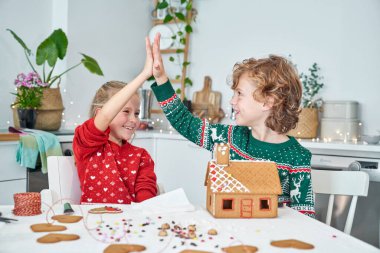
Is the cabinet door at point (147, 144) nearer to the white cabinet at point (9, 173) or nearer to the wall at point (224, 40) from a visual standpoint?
the wall at point (224, 40)

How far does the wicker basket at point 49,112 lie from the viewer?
9.34 ft

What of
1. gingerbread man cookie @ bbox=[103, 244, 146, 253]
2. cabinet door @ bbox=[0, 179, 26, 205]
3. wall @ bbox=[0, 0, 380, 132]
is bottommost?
cabinet door @ bbox=[0, 179, 26, 205]

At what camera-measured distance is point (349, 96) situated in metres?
3.20

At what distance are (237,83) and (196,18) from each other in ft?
7.20

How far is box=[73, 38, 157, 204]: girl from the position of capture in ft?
5.09

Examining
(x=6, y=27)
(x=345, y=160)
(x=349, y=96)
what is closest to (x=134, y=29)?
(x=6, y=27)

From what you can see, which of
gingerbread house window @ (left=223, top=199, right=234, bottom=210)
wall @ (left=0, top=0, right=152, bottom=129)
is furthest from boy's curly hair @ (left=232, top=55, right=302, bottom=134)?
wall @ (left=0, top=0, right=152, bottom=129)

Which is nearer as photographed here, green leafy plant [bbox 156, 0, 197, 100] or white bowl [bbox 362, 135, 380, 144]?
white bowl [bbox 362, 135, 380, 144]

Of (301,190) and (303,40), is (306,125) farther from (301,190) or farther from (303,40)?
(301,190)

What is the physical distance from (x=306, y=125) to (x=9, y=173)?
5.97 feet

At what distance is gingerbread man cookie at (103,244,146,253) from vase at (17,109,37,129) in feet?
6.61

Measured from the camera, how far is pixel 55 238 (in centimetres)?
97

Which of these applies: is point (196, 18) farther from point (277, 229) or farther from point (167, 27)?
point (277, 229)

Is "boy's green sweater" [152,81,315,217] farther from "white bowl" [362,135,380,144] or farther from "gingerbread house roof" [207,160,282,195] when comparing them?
"white bowl" [362,135,380,144]
